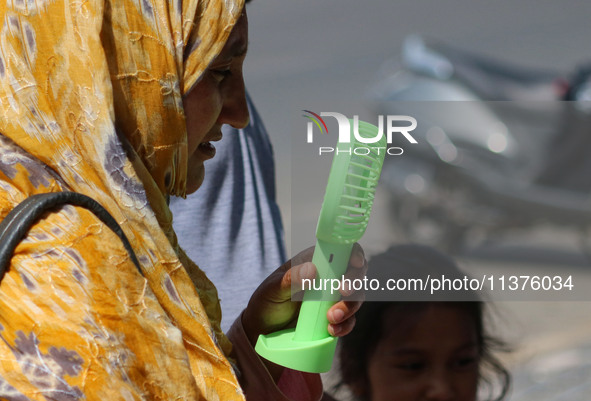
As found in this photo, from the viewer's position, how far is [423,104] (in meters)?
5.36

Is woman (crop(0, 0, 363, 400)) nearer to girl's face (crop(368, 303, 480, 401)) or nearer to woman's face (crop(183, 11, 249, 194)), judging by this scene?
woman's face (crop(183, 11, 249, 194))

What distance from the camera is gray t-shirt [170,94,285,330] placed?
195 cm

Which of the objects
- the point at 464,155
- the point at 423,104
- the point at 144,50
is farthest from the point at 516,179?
the point at 144,50

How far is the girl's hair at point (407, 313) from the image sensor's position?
1997 millimetres

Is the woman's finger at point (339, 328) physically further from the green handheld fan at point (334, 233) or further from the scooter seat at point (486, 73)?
the scooter seat at point (486, 73)

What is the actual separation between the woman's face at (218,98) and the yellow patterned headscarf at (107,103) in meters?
0.06

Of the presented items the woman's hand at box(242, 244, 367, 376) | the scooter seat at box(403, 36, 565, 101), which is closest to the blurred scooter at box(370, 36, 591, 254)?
the scooter seat at box(403, 36, 565, 101)

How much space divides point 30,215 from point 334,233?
0.48m

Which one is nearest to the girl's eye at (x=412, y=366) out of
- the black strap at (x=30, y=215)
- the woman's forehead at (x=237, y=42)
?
the woman's forehead at (x=237, y=42)

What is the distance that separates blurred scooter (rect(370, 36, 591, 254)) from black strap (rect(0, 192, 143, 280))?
4335 millimetres

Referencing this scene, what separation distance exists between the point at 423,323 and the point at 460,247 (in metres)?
3.63

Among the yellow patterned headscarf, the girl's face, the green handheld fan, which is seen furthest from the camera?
the girl's face

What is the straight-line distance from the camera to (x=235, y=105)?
124 cm

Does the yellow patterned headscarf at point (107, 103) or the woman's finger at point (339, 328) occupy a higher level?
the yellow patterned headscarf at point (107, 103)
